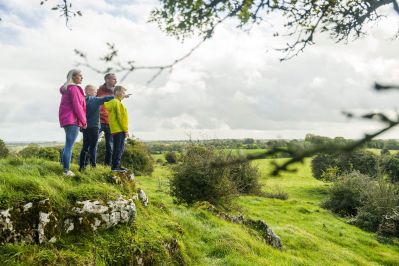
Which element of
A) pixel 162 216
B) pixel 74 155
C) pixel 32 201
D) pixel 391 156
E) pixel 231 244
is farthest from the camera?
pixel 391 156

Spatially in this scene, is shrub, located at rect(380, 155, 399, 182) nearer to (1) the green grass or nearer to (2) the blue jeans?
(1) the green grass

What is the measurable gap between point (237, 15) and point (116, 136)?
229 inches

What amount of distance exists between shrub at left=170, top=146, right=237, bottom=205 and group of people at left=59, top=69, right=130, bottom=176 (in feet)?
26.3

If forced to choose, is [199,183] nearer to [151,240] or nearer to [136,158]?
[151,240]

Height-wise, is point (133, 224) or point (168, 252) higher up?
point (133, 224)

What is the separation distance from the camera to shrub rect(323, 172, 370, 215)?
34.6 m

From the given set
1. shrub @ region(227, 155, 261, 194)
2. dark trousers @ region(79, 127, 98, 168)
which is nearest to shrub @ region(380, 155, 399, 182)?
shrub @ region(227, 155, 261, 194)

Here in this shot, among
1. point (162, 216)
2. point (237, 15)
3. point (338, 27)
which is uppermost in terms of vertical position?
point (338, 27)

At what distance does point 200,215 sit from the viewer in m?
13.4

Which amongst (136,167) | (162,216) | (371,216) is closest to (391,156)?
(371,216)

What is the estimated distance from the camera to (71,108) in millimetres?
8281

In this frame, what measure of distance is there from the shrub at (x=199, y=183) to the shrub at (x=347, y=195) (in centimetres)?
1980

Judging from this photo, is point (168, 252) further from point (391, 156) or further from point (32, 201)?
point (391, 156)

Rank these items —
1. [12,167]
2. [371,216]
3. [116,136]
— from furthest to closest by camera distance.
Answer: [371,216], [116,136], [12,167]
